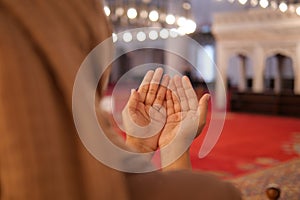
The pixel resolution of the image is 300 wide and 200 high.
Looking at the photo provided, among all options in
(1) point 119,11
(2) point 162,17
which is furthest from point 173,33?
(1) point 119,11

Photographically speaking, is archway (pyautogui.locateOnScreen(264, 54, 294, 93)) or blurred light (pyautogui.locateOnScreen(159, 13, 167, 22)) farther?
blurred light (pyautogui.locateOnScreen(159, 13, 167, 22))

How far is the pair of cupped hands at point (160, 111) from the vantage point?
0.99m

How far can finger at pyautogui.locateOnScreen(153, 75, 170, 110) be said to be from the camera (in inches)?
40.1

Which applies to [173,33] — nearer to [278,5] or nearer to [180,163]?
[278,5]

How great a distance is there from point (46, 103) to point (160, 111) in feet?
1.84

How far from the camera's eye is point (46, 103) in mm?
490

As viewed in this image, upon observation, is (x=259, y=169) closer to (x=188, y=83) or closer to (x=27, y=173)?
(x=188, y=83)

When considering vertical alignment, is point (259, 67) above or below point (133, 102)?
above

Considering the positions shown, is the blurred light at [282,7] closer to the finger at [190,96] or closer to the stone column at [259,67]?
the stone column at [259,67]


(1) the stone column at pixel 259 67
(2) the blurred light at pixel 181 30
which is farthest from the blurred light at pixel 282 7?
(2) the blurred light at pixel 181 30

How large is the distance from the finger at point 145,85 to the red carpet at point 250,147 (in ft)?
9.57

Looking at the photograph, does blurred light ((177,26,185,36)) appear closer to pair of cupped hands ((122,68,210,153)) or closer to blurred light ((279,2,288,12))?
blurred light ((279,2,288,12))

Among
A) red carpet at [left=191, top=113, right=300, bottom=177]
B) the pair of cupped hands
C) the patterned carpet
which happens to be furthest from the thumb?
red carpet at [left=191, top=113, right=300, bottom=177]

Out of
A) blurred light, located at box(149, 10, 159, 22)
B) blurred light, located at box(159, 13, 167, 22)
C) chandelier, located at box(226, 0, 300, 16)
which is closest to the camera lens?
chandelier, located at box(226, 0, 300, 16)
